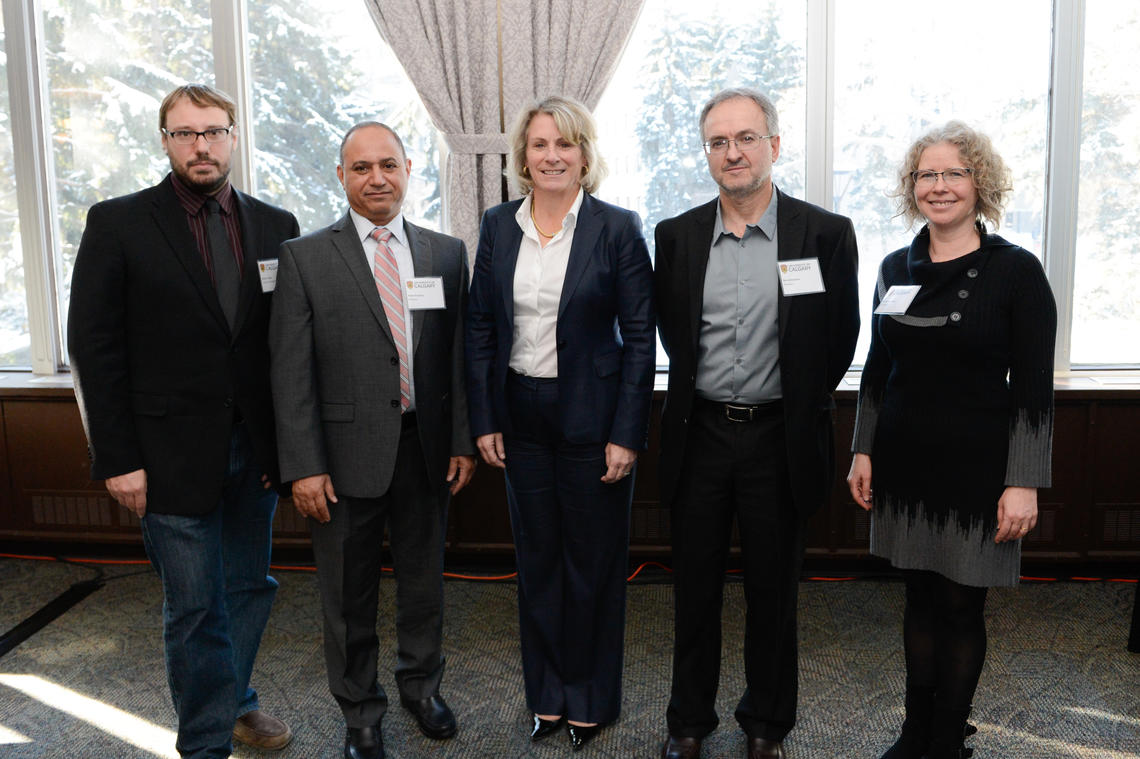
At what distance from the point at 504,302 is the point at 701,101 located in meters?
1.85

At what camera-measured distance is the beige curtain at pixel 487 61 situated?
343 centimetres

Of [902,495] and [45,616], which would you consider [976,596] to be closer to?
[902,495]

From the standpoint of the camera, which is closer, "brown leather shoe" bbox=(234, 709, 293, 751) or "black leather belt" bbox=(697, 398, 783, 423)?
"black leather belt" bbox=(697, 398, 783, 423)

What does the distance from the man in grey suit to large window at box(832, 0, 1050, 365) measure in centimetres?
203

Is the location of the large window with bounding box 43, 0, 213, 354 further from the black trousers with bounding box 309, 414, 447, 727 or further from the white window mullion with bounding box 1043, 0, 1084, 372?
the white window mullion with bounding box 1043, 0, 1084, 372

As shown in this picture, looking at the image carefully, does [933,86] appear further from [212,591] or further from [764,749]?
[212,591]

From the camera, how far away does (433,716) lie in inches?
96.2

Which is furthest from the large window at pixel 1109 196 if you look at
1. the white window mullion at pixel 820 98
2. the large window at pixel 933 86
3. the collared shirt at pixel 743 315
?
the collared shirt at pixel 743 315

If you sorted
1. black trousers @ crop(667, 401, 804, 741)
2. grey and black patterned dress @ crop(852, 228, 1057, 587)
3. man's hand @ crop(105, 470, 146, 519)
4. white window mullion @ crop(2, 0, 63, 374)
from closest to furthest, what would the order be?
1. grey and black patterned dress @ crop(852, 228, 1057, 587)
2. man's hand @ crop(105, 470, 146, 519)
3. black trousers @ crop(667, 401, 804, 741)
4. white window mullion @ crop(2, 0, 63, 374)

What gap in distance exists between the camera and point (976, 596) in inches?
80.7

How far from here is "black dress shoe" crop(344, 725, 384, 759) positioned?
7.53 ft

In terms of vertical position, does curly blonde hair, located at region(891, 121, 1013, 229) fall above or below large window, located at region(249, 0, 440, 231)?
below

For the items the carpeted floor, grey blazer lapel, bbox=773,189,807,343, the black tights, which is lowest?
the carpeted floor

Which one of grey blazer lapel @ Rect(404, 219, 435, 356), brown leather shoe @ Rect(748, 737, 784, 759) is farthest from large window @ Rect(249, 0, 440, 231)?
brown leather shoe @ Rect(748, 737, 784, 759)
